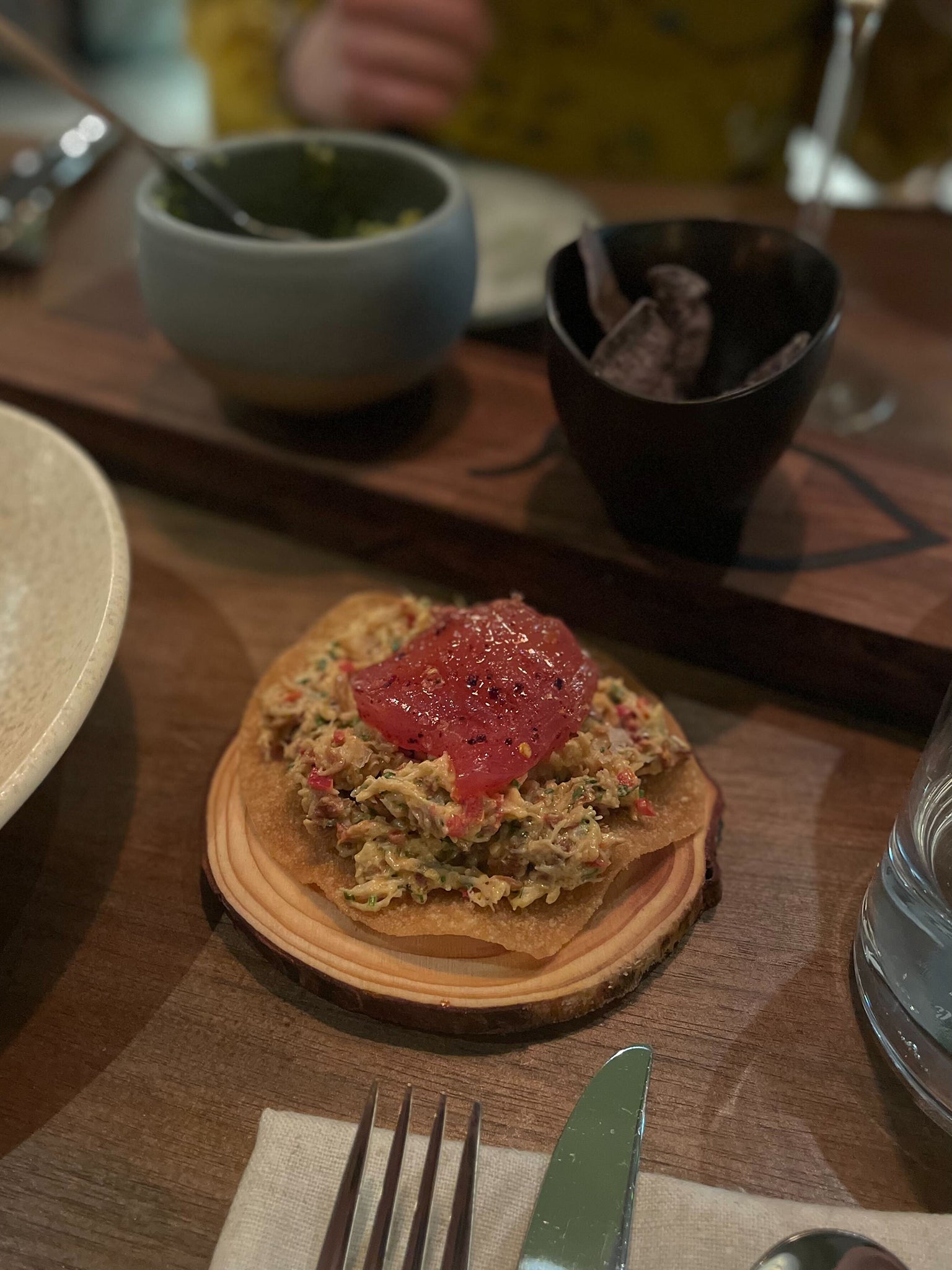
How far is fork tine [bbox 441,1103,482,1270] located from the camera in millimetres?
577

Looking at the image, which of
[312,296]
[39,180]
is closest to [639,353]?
[312,296]

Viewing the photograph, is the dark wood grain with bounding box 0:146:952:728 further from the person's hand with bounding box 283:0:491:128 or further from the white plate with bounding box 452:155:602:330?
the person's hand with bounding box 283:0:491:128

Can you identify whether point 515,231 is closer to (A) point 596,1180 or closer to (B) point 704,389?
(B) point 704,389

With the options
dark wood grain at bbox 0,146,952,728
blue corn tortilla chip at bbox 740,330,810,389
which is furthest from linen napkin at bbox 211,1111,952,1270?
blue corn tortilla chip at bbox 740,330,810,389

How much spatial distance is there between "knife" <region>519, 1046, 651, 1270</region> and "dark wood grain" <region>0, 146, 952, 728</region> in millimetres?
467

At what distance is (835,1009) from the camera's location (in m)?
0.74

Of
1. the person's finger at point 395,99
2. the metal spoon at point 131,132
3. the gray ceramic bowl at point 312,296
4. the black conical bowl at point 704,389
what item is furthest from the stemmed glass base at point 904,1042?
the person's finger at point 395,99

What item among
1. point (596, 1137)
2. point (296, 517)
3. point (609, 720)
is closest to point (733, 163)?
point (296, 517)

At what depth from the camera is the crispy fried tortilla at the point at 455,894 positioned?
0.72 m

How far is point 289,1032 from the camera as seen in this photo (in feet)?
2.38

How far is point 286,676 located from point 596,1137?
485 millimetres

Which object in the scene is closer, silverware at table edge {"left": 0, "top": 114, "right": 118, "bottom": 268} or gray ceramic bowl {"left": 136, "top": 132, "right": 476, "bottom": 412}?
gray ceramic bowl {"left": 136, "top": 132, "right": 476, "bottom": 412}

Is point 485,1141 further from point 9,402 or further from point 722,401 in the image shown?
point 9,402

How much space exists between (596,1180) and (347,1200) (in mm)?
159
